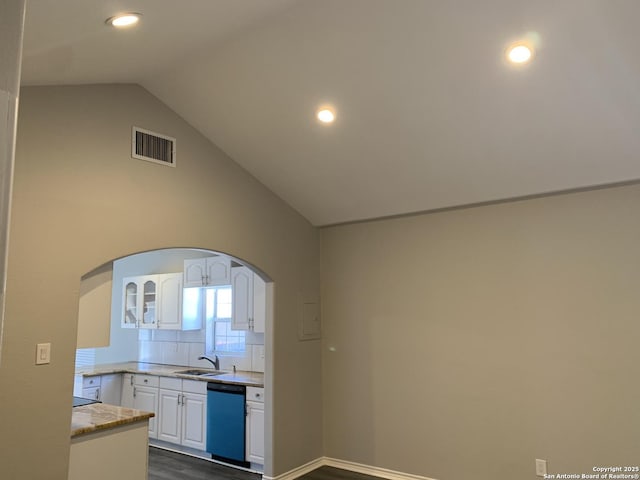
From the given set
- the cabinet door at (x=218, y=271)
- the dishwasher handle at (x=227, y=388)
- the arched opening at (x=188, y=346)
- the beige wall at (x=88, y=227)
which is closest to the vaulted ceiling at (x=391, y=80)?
the beige wall at (x=88, y=227)

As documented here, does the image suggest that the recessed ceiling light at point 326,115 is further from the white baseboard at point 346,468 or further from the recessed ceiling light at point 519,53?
the white baseboard at point 346,468

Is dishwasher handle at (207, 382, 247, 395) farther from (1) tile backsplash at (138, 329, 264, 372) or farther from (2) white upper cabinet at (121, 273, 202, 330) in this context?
(2) white upper cabinet at (121, 273, 202, 330)

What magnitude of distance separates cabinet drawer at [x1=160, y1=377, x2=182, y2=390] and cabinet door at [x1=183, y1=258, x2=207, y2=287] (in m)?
1.08

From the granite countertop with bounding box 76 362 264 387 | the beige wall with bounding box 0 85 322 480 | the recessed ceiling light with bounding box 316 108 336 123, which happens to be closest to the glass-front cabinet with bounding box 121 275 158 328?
the granite countertop with bounding box 76 362 264 387

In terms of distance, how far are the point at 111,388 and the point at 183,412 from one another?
114 centimetres

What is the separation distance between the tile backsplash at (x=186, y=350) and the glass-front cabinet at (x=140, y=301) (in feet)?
1.10

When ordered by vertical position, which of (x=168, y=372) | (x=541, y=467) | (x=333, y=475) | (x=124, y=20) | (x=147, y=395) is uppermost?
(x=124, y=20)

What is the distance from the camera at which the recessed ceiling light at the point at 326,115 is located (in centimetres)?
345

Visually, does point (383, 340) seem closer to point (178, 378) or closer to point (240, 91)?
point (178, 378)

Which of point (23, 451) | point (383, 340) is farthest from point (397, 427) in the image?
point (23, 451)

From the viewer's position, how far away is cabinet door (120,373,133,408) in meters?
5.61

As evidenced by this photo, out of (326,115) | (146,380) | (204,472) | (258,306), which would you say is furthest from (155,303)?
(326,115)

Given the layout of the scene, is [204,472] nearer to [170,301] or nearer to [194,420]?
[194,420]

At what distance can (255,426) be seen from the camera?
4.53 metres
